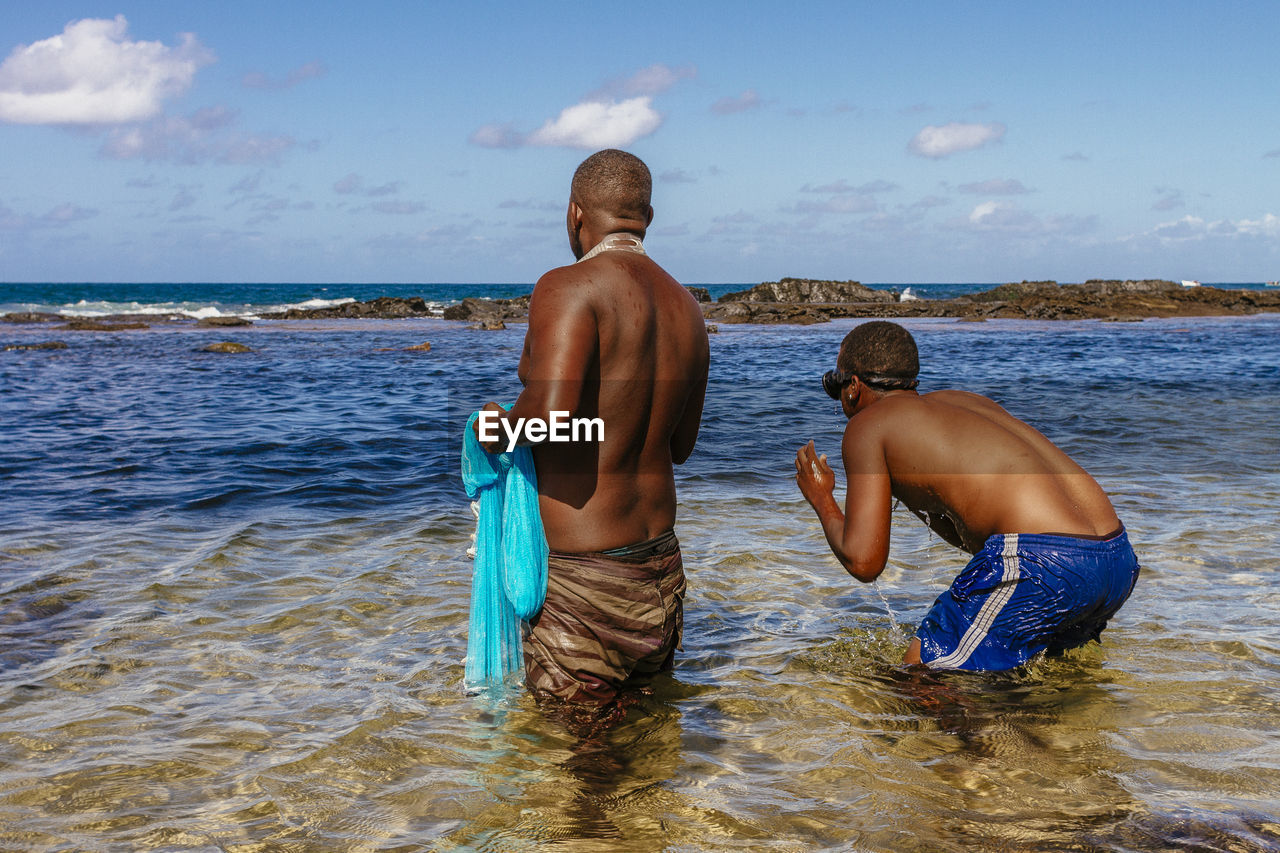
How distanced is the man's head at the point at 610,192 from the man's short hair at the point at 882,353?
121cm

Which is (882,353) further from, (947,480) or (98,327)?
(98,327)

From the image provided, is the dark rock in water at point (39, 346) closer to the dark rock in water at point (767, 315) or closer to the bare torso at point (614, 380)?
the dark rock in water at point (767, 315)

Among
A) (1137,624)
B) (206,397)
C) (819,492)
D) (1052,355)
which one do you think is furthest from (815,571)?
(1052,355)

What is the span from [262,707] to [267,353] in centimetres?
2043

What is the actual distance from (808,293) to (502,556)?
165 ft

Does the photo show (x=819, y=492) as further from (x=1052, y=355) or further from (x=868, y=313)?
(x=868, y=313)

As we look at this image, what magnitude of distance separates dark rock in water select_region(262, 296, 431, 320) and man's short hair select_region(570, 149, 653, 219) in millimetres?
39363

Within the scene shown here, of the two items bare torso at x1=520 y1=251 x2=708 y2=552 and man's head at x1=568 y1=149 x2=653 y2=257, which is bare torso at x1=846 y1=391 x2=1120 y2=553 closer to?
bare torso at x1=520 y1=251 x2=708 y2=552

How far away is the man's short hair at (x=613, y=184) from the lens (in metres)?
3.25

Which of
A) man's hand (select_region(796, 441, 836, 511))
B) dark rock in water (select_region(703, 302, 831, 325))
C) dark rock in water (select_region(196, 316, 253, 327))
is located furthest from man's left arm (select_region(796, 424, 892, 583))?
dark rock in water (select_region(196, 316, 253, 327))

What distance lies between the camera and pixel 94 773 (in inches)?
132

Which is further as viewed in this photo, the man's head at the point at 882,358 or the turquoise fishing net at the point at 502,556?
the man's head at the point at 882,358

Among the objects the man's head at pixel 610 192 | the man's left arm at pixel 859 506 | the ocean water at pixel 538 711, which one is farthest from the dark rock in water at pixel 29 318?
the man's left arm at pixel 859 506

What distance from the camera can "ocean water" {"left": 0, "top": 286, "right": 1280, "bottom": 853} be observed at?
3.06m
